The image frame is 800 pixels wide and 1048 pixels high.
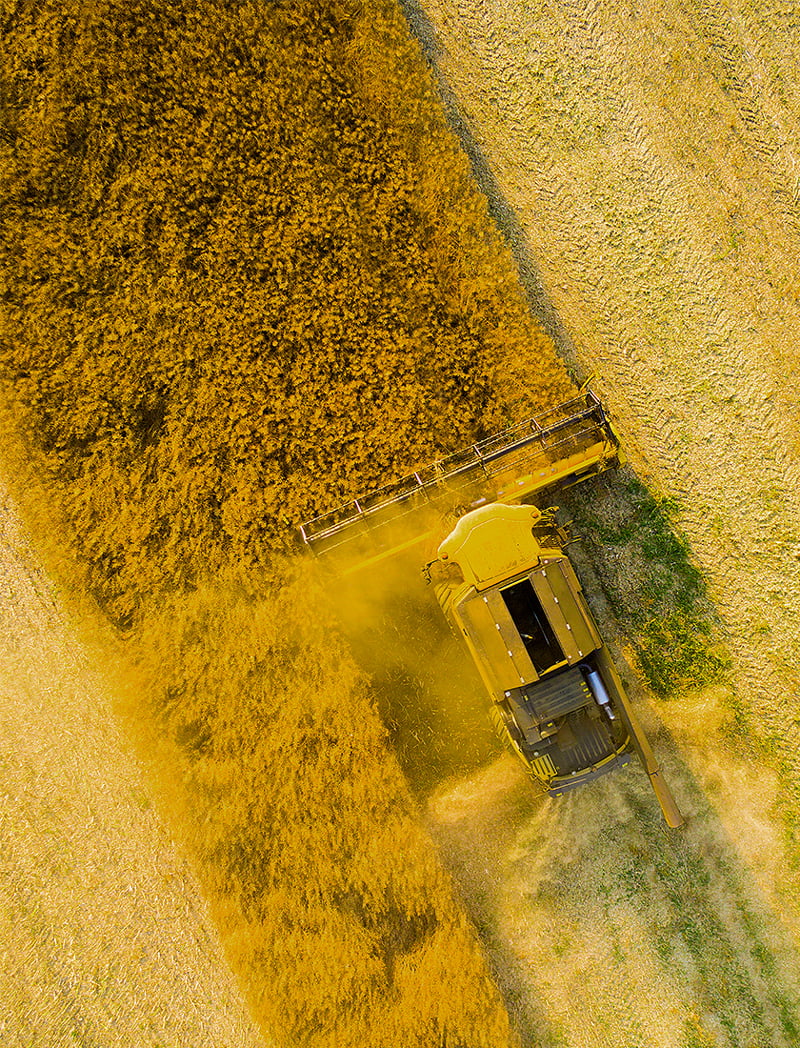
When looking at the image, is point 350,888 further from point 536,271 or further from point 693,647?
point 536,271

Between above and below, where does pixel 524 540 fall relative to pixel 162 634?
below

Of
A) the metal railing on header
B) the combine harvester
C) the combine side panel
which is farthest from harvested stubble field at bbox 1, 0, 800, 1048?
the combine side panel

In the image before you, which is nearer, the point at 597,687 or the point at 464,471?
the point at 597,687

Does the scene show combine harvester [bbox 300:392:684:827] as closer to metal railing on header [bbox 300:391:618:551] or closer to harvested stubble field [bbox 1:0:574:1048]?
metal railing on header [bbox 300:391:618:551]

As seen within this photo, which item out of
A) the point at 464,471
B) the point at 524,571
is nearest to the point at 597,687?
the point at 524,571

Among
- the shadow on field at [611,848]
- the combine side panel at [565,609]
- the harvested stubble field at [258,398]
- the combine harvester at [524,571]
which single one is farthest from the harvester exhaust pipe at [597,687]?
the harvested stubble field at [258,398]

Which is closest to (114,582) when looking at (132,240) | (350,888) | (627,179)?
(132,240)

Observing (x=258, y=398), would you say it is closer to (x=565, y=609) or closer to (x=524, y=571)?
(x=524, y=571)
